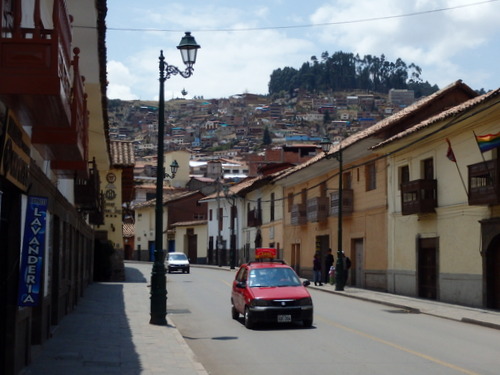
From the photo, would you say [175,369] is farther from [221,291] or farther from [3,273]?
[221,291]

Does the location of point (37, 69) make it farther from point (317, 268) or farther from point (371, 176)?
→ point (317, 268)

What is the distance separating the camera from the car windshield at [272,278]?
1880 cm

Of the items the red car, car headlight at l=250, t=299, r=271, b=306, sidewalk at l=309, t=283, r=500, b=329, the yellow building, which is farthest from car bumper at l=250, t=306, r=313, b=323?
the yellow building

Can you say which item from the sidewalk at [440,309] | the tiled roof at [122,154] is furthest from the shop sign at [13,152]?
the tiled roof at [122,154]

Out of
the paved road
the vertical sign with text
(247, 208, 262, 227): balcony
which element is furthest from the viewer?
(247, 208, 262, 227): balcony

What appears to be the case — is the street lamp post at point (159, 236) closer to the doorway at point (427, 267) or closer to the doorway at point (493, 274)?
the doorway at point (493, 274)

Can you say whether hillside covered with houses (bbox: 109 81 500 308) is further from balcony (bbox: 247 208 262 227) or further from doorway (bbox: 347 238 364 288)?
balcony (bbox: 247 208 262 227)

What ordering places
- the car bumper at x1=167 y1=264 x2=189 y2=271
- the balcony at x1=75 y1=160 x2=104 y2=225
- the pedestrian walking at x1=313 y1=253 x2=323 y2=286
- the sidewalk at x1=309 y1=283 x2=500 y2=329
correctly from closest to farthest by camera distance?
1. the sidewalk at x1=309 y1=283 x2=500 y2=329
2. the balcony at x1=75 y1=160 x2=104 y2=225
3. the pedestrian walking at x1=313 y1=253 x2=323 y2=286
4. the car bumper at x1=167 y1=264 x2=189 y2=271

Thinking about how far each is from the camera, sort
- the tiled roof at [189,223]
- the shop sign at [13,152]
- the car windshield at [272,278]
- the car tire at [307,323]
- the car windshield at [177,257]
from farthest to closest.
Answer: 1. the tiled roof at [189,223]
2. the car windshield at [177,257]
3. the car windshield at [272,278]
4. the car tire at [307,323]
5. the shop sign at [13,152]

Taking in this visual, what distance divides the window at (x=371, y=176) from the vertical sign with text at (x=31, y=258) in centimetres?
2704

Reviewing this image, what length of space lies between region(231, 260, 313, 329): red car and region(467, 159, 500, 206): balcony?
7.40m

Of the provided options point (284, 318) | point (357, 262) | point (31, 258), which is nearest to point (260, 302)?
point (284, 318)

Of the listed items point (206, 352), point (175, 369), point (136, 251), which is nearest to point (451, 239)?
point (206, 352)

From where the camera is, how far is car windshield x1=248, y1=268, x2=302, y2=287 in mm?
18797
